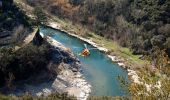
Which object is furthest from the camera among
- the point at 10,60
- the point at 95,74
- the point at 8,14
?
the point at 8,14

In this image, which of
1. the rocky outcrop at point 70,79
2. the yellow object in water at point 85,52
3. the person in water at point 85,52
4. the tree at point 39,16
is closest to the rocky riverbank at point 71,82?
the rocky outcrop at point 70,79

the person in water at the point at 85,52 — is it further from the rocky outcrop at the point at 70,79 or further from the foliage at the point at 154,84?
the foliage at the point at 154,84

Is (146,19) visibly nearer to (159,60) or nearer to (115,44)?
(115,44)

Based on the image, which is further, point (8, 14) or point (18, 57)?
point (8, 14)

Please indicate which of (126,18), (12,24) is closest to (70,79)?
(12,24)

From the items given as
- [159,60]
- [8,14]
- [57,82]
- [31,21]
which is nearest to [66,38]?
[31,21]

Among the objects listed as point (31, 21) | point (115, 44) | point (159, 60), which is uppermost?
point (159, 60)

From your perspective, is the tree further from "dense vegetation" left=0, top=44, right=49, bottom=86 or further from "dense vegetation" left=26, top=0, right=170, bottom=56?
"dense vegetation" left=0, top=44, right=49, bottom=86
